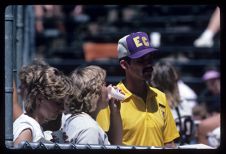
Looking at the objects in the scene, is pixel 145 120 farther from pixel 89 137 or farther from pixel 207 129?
pixel 207 129

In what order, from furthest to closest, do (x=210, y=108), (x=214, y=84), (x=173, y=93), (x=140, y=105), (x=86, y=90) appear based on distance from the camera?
(x=214, y=84), (x=210, y=108), (x=173, y=93), (x=140, y=105), (x=86, y=90)

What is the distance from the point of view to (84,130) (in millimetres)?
3588

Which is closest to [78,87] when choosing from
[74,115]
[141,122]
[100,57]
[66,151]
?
[74,115]

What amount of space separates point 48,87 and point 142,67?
0.51 meters

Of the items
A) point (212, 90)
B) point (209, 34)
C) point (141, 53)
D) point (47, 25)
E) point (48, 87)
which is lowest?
point (212, 90)

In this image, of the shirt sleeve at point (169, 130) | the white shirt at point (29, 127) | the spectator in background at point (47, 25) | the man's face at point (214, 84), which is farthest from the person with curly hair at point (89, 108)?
the spectator in background at point (47, 25)

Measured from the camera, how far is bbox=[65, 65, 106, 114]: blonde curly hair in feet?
12.1

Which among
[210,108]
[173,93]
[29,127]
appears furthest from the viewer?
[210,108]

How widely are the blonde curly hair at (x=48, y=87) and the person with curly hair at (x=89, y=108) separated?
0.07 m

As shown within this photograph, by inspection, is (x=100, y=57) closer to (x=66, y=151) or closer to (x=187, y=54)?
(x=187, y=54)

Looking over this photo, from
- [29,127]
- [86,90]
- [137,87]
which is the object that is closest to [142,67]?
[137,87]

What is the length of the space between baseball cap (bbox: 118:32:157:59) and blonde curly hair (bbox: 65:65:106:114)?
0.22 m

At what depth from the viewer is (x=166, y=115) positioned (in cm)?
394

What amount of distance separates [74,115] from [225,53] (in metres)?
1.64
